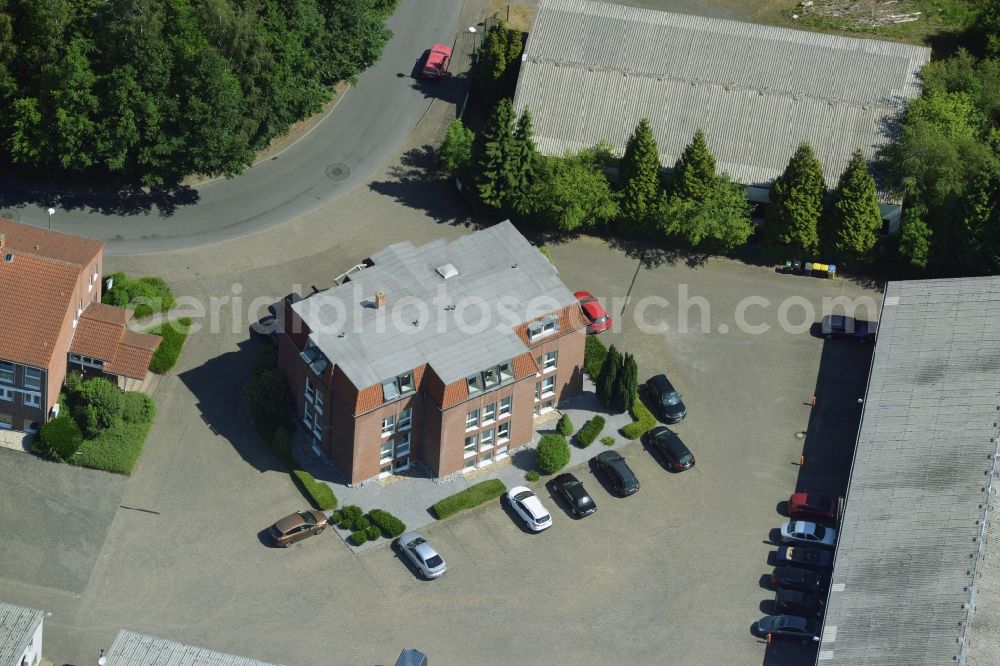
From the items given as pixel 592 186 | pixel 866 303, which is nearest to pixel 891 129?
pixel 866 303

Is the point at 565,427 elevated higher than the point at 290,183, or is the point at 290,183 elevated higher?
the point at 290,183

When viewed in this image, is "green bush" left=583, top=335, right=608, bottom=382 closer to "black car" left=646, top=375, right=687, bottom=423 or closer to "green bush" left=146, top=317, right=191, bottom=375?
"black car" left=646, top=375, right=687, bottom=423

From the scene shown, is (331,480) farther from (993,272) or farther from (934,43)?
(934,43)

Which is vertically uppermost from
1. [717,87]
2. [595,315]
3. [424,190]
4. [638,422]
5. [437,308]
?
[717,87]

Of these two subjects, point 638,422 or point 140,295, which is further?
point 140,295

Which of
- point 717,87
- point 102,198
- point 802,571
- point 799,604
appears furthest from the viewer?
point 717,87

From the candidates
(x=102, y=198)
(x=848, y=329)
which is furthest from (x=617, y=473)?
(x=102, y=198)

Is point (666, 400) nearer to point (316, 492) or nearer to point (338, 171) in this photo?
point (316, 492)
